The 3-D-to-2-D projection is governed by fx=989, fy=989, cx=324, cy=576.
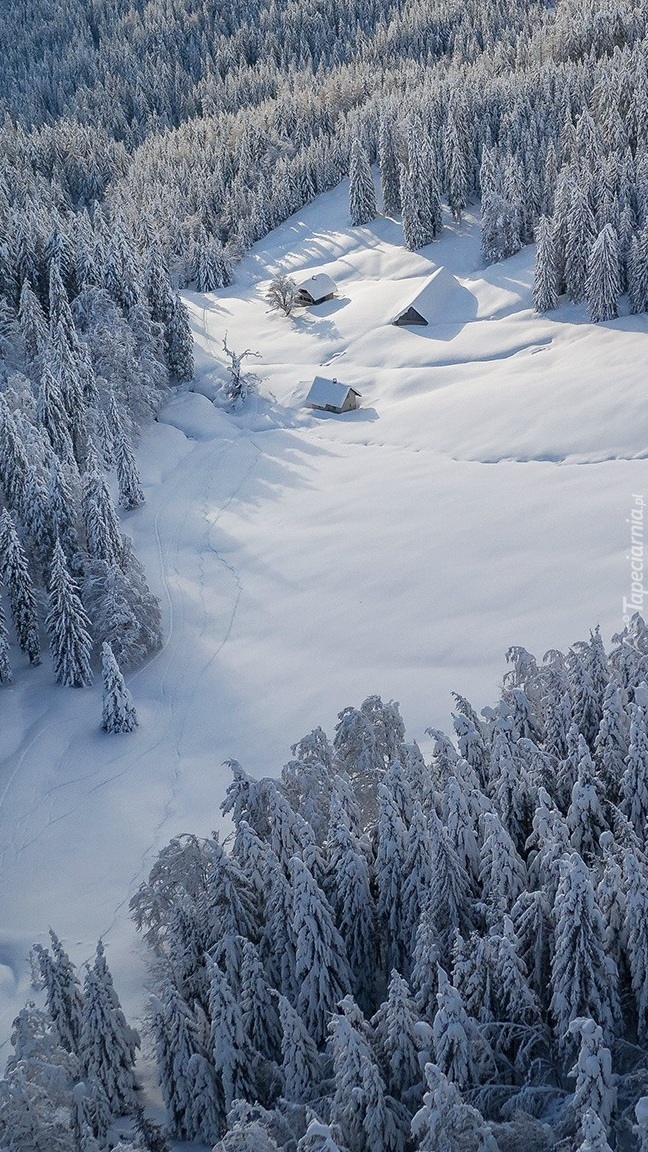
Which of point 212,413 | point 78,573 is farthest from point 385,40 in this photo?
point 78,573

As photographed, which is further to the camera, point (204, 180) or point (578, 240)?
point (204, 180)

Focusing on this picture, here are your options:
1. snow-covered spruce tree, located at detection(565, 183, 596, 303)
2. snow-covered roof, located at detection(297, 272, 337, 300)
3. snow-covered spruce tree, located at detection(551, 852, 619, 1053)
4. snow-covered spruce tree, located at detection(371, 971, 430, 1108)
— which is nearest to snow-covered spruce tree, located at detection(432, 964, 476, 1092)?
snow-covered spruce tree, located at detection(371, 971, 430, 1108)

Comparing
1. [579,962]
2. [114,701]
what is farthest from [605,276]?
[579,962]

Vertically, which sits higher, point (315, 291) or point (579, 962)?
point (315, 291)

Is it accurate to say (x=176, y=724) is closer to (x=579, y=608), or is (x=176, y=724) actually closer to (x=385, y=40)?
(x=579, y=608)

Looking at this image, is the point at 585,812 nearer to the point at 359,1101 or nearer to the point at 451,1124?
the point at 359,1101

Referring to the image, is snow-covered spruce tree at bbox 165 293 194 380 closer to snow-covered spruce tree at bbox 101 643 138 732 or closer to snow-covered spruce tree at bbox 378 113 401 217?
snow-covered spruce tree at bbox 378 113 401 217

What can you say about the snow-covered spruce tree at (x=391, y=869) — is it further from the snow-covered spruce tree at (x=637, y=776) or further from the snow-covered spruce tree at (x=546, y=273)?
the snow-covered spruce tree at (x=546, y=273)
